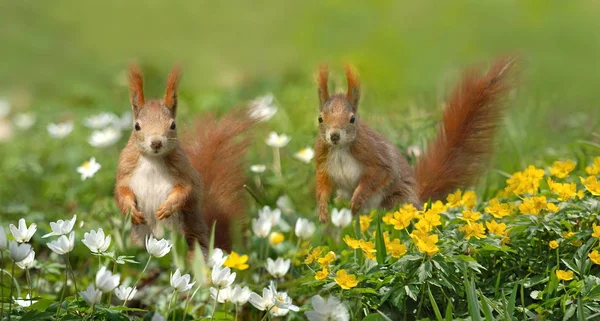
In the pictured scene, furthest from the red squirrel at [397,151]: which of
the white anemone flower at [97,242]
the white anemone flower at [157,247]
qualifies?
the white anemone flower at [97,242]

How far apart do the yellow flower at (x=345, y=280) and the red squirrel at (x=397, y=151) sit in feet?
0.62

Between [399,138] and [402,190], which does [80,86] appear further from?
[402,190]

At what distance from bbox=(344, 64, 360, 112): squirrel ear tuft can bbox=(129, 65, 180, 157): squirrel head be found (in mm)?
449

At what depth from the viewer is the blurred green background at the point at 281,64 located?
435cm

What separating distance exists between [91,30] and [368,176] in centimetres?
647

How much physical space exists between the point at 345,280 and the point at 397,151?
1.81ft

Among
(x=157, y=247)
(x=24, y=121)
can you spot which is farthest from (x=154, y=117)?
(x=24, y=121)

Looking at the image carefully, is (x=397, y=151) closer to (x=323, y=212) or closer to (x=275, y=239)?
(x=323, y=212)

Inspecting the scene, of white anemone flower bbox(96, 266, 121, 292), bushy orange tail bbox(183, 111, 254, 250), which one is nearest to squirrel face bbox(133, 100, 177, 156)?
white anemone flower bbox(96, 266, 121, 292)

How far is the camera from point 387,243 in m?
2.54

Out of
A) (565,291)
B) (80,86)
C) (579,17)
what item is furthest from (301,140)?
(579,17)

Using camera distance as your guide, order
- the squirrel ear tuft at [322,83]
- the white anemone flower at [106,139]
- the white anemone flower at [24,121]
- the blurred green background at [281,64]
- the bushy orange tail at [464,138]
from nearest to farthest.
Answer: the squirrel ear tuft at [322,83] → the bushy orange tail at [464,138] → the white anemone flower at [106,139] → the blurred green background at [281,64] → the white anemone flower at [24,121]

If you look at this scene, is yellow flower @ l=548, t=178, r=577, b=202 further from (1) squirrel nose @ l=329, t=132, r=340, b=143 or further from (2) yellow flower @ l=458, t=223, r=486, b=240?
(1) squirrel nose @ l=329, t=132, r=340, b=143

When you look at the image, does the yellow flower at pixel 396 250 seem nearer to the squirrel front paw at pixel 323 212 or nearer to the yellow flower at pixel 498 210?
the squirrel front paw at pixel 323 212
